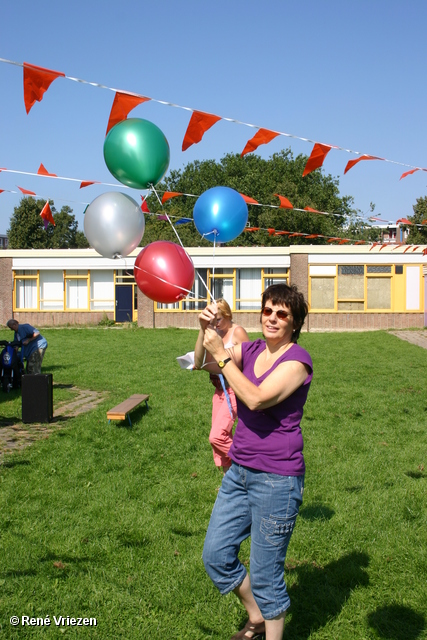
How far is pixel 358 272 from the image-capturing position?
25.2 metres

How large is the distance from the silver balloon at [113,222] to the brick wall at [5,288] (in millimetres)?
24699

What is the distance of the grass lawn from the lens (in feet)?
10.9

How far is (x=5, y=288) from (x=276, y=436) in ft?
86.8

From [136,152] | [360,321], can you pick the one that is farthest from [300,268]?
[136,152]

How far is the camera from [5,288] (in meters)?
27.4

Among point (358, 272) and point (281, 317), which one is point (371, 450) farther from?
point (358, 272)

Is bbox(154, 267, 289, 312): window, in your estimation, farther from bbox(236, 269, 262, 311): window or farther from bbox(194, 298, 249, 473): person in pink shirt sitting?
bbox(194, 298, 249, 473): person in pink shirt sitting

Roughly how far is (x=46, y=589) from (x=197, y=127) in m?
3.82

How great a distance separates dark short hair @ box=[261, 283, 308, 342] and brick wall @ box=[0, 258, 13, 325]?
1022 inches

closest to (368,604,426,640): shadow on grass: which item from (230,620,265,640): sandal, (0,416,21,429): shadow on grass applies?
(230,620,265,640): sandal

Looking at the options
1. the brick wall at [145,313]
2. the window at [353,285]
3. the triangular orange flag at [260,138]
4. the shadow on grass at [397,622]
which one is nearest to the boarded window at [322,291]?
the window at [353,285]

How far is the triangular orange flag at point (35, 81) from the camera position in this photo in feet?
15.0

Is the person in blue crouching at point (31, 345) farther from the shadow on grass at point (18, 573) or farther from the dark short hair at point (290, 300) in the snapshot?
the dark short hair at point (290, 300)

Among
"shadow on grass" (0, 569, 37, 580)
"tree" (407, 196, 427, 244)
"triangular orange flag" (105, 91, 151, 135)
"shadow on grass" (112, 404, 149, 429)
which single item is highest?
"tree" (407, 196, 427, 244)
